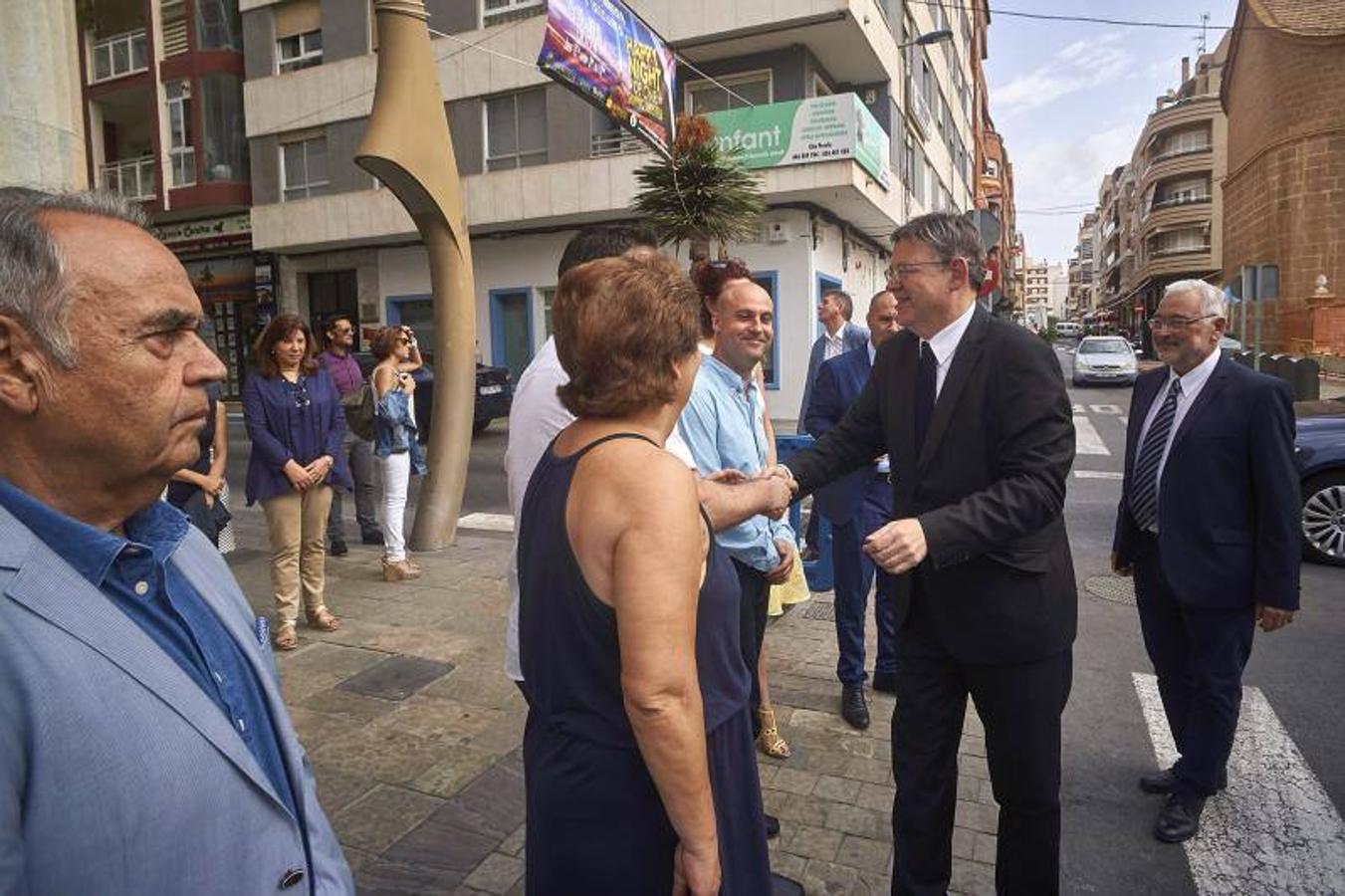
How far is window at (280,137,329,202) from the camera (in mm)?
22203

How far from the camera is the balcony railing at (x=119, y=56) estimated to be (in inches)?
950

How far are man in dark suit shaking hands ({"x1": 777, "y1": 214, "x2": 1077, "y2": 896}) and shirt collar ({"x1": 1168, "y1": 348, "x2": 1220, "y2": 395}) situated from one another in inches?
47.5

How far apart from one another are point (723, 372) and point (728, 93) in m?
16.6

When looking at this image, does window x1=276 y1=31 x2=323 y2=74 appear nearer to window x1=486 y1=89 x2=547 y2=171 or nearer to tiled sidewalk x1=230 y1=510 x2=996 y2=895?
window x1=486 y1=89 x2=547 y2=171

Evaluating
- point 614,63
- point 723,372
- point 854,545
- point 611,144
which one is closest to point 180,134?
point 611,144

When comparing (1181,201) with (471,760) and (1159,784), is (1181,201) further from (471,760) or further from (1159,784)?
(471,760)

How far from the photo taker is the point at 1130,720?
13.6ft

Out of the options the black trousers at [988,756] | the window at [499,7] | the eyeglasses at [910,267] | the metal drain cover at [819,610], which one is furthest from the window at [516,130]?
the black trousers at [988,756]

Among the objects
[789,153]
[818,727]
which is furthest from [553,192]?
[818,727]

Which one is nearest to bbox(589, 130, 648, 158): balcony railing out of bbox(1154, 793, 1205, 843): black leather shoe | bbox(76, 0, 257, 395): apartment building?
bbox(76, 0, 257, 395): apartment building

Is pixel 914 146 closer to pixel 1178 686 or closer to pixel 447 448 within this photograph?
pixel 447 448

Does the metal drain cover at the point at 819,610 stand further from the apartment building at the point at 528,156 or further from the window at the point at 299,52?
the window at the point at 299,52

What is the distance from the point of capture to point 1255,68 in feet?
117

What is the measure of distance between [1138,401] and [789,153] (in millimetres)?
14009
